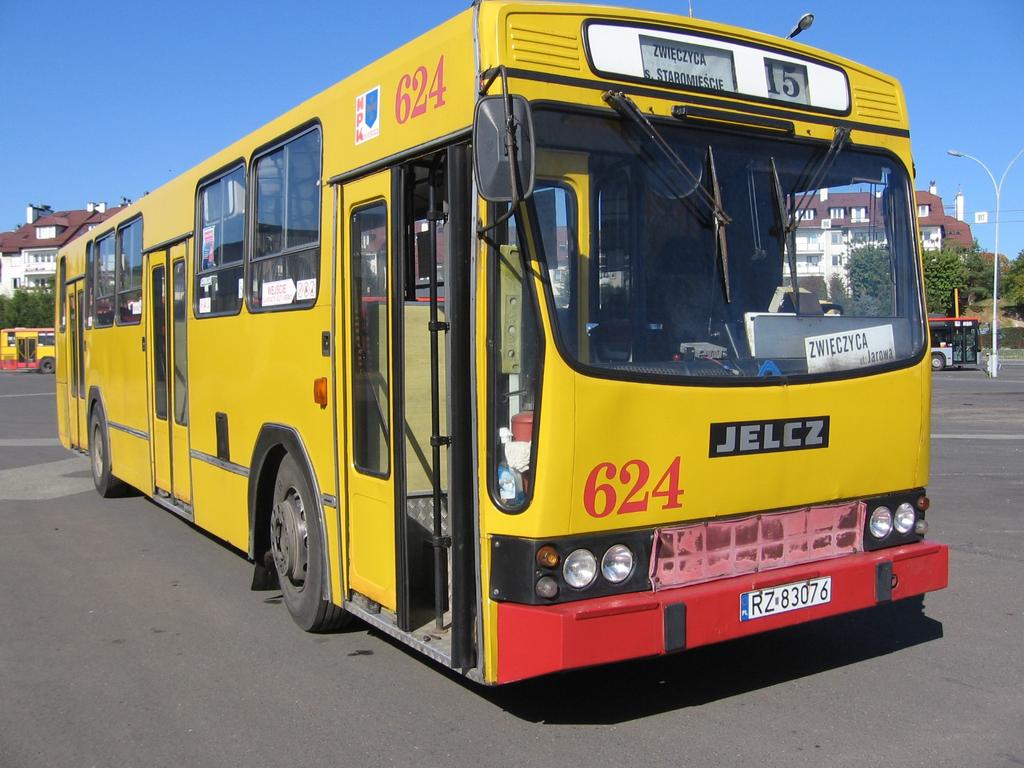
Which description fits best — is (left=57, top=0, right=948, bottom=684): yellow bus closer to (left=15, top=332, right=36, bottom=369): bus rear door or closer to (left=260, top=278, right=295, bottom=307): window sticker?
(left=260, top=278, right=295, bottom=307): window sticker

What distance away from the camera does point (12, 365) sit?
219 feet

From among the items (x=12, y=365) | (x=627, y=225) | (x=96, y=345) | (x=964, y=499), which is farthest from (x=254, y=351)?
(x=12, y=365)

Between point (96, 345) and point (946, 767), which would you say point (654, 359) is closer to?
→ point (946, 767)

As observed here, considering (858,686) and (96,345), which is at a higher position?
(96,345)

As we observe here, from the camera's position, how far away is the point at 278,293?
637 cm

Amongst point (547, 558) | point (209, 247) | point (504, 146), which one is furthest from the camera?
point (209, 247)

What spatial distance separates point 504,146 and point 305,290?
2383 millimetres

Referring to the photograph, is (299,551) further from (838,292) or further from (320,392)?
(838,292)

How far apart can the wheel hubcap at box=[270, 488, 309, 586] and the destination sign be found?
3165 millimetres

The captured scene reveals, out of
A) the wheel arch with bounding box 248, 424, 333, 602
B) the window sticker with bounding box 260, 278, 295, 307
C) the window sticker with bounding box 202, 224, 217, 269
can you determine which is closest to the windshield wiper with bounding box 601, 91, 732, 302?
the window sticker with bounding box 260, 278, 295, 307

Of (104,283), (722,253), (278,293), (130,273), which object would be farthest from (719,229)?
(104,283)

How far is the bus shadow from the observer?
15.8 feet

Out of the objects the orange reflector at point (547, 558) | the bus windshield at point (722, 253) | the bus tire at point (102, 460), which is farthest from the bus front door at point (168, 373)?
the orange reflector at point (547, 558)

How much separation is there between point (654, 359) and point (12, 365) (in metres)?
70.5
